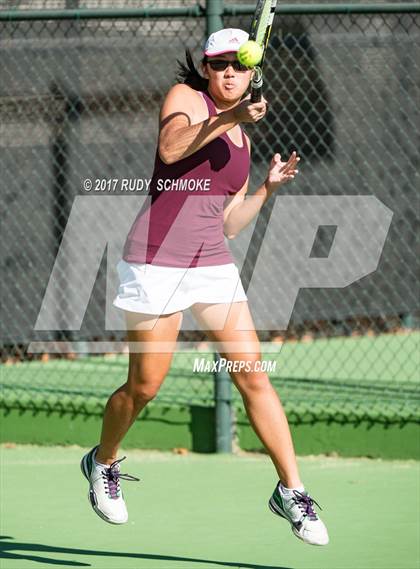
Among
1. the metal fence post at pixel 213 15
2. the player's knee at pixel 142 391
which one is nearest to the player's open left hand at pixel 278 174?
the player's knee at pixel 142 391

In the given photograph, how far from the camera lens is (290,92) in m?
9.52

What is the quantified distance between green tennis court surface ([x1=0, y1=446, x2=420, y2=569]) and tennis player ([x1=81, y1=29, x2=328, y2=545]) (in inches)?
14.9

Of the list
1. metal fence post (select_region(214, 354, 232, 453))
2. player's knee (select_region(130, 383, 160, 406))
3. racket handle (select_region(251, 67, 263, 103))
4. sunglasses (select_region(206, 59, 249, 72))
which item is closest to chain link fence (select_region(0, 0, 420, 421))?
metal fence post (select_region(214, 354, 232, 453))

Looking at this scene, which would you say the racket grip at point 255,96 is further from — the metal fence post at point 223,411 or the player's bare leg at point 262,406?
the metal fence post at point 223,411

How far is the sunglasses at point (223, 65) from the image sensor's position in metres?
5.21

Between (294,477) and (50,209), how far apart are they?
181 inches

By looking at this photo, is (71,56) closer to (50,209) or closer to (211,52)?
(50,209)

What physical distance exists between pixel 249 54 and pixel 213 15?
8.97 ft

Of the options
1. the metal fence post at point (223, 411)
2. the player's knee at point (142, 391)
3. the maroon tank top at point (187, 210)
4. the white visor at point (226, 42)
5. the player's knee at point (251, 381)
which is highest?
the white visor at point (226, 42)

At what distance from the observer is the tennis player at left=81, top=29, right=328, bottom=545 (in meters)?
5.18

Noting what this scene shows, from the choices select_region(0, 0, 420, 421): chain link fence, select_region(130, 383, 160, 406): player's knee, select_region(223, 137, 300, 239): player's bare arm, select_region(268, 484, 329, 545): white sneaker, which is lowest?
select_region(268, 484, 329, 545): white sneaker

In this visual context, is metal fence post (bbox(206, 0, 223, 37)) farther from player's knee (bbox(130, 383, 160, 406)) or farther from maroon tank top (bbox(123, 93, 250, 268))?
player's knee (bbox(130, 383, 160, 406))

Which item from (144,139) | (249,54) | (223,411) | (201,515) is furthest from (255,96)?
(144,139)

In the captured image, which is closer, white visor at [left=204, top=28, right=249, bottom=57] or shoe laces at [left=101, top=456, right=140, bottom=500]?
white visor at [left=204, top=28, right=249, bottom=57]
